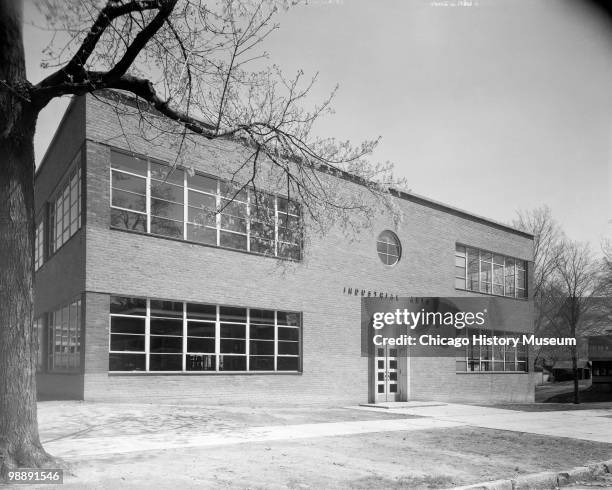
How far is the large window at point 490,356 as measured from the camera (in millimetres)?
29016

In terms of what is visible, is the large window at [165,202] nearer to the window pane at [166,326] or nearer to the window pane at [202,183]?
the window pane at [202,183]

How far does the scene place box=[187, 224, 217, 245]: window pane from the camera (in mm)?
18820

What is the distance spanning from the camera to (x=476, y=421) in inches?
683

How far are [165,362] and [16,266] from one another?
34.4 ft

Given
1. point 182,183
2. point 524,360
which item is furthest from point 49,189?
point 524,360

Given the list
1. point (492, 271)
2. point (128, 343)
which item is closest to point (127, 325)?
point (128, 343)

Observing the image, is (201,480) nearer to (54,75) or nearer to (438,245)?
(54,75)

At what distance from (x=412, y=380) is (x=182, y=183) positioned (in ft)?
40.1

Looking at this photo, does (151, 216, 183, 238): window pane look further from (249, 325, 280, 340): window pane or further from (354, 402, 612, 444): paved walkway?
(354, 402, 612, 444): paved walkway

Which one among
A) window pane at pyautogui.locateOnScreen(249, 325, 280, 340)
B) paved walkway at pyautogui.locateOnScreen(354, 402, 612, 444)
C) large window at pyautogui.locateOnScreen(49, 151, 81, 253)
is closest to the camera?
paved walkway at pyautogui.locateOnScreen(354, 402, 612, 444)

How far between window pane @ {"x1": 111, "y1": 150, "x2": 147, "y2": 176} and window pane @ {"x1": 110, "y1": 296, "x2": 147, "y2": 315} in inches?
131

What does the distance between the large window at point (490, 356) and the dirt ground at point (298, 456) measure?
13.7m

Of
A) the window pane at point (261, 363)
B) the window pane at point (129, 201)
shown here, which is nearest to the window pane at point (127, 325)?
the window pane at point (129, 201)

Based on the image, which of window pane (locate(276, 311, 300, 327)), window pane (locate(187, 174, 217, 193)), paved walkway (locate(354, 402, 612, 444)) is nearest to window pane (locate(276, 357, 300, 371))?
window pane (locate(276, 311, 300, 327))
